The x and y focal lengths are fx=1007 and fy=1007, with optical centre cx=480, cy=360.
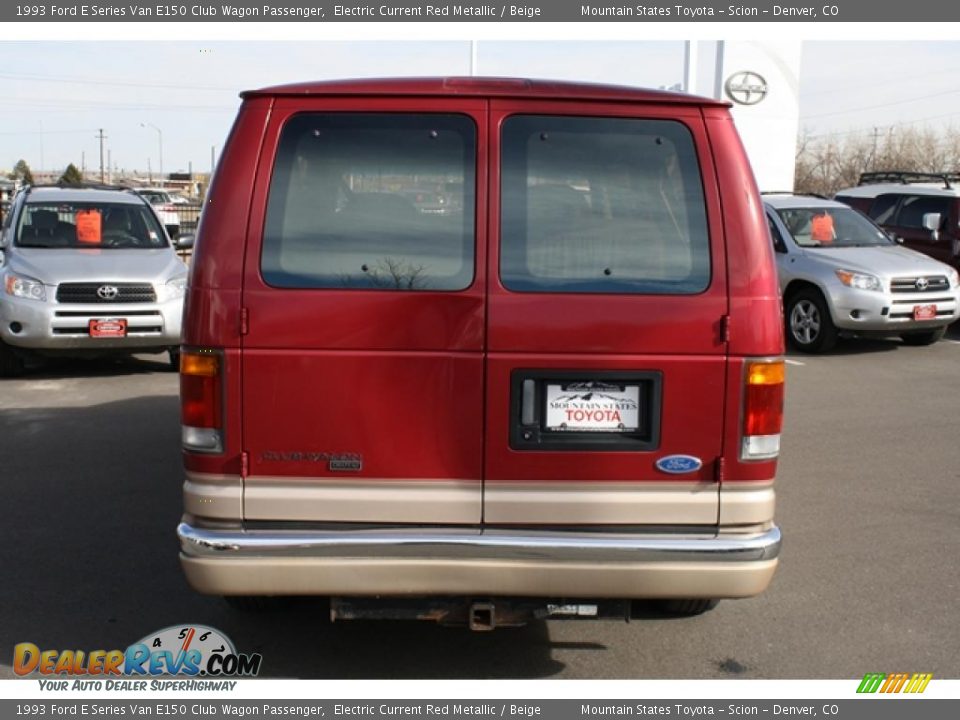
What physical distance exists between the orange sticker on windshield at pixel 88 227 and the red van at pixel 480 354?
8.03 m

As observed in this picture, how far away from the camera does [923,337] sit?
13.1 m

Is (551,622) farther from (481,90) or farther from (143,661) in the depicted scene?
(481,90)

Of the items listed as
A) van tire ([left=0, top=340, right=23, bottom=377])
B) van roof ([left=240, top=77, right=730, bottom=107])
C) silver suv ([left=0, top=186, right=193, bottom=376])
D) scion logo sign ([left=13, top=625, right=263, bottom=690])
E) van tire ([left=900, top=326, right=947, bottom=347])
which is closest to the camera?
van roof ([left=240, top=77, right=730, bottom=107])

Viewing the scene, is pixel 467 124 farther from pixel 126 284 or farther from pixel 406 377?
pixel 126 284

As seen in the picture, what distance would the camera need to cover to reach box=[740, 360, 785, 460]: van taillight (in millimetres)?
3564

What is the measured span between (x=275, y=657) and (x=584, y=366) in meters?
1.84

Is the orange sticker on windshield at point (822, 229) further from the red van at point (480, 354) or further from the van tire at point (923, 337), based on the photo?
the red van at point (480, 354)

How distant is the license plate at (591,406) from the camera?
3.57 metres

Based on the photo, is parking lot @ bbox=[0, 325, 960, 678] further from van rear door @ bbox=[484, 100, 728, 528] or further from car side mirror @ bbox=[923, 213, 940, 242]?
car side mirror @ bbox=[923, 213, 940, 242]

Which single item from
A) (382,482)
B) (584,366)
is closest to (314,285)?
(382,482)

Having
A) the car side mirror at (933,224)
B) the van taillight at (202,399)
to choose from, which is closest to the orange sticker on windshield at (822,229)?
the car side mirror at (933,224)

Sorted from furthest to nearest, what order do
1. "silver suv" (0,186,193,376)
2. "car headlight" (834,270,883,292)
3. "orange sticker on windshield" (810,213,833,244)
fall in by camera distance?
"orange sticker on windshield" (810,213,833,244)
"car headlight" (834,270,883,292)
"silver suv" (0,186,193,376)

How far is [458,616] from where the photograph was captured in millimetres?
3641

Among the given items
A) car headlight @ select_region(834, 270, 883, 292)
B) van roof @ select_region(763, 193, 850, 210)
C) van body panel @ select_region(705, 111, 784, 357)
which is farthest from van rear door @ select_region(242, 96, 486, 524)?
van roof @ select_region(763, 193, 850, 210)
